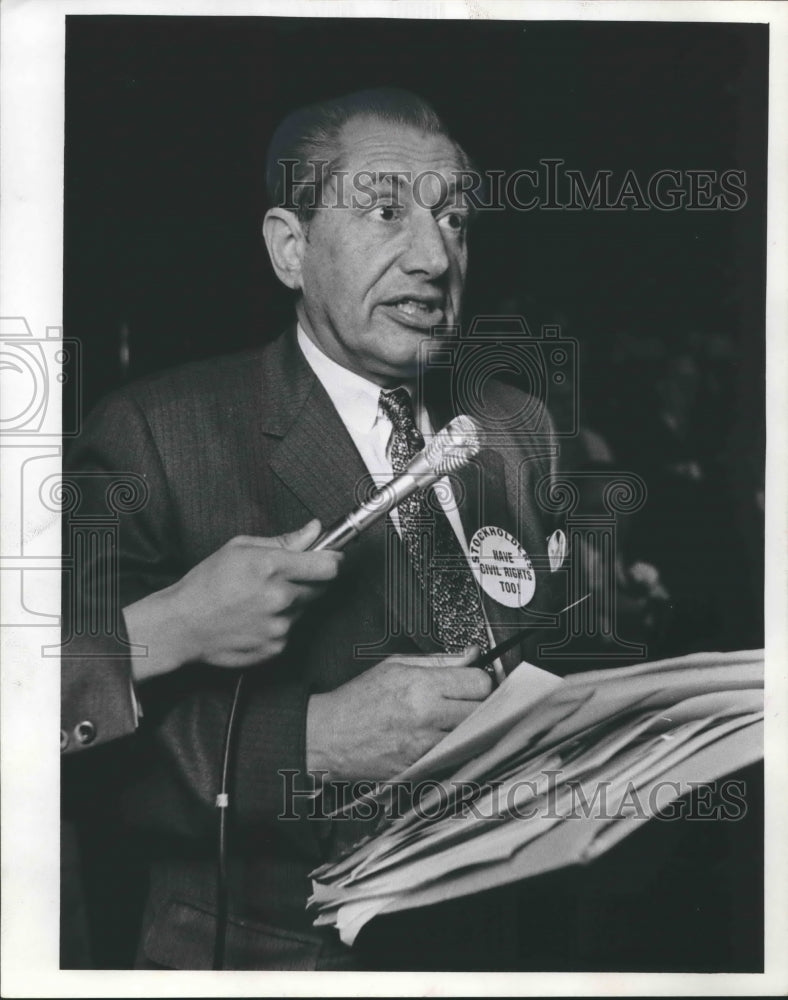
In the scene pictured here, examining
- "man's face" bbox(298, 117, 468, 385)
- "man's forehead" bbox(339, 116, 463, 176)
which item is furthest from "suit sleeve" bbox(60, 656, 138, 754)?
"man's forehead" bbox(339, 116, 463, 176)

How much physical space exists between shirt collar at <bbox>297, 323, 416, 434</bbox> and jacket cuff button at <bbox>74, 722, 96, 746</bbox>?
630 mm

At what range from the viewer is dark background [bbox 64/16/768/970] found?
5.69 feet

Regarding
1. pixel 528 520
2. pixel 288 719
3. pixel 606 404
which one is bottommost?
pixel 288 719

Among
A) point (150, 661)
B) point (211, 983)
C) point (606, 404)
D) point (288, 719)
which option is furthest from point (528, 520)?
point (211, 983)

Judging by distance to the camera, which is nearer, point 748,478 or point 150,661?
point 150,661

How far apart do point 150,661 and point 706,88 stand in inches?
51.0

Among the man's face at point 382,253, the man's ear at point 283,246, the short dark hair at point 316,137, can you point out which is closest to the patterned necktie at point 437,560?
the man's face at point 382,253

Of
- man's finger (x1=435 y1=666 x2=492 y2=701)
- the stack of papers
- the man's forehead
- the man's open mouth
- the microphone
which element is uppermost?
the man's forehead

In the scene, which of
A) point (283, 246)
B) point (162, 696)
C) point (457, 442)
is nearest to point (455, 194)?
point (283, 246)

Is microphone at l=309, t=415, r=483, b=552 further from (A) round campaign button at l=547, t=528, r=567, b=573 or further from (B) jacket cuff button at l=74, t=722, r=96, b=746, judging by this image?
(B) jacket cuff button at l=74, t=722, r=96, b=746

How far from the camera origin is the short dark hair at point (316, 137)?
5.65 feet

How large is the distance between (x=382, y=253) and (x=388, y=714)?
724 mm

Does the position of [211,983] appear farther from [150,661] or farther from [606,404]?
[606,404]

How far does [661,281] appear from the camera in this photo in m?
1.79
